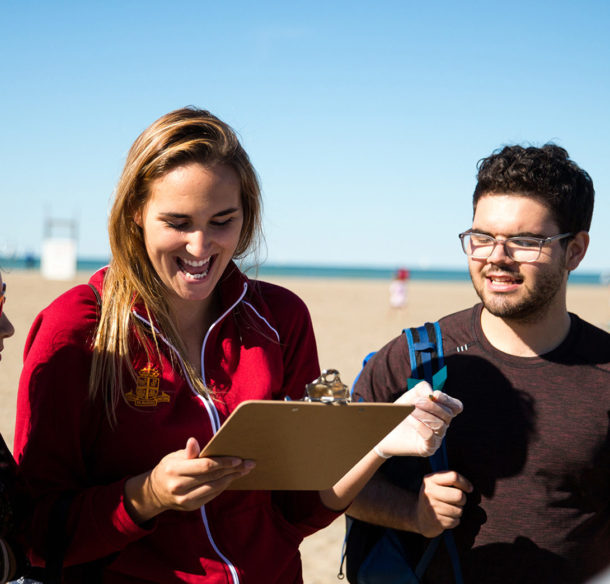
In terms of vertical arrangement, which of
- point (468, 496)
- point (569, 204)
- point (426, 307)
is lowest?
point (426, 307)

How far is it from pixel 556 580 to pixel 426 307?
25.9 meters

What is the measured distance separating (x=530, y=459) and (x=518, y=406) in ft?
0.58

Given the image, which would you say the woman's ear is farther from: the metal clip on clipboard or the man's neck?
the man's neck

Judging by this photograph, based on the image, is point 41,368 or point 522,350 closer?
point 41,368

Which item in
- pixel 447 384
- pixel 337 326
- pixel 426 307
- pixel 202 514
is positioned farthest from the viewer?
pixel 426 307

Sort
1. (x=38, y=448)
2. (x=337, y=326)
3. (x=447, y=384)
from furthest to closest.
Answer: (x=337, y=326), (x=447, y=384), (x=38, y=448)

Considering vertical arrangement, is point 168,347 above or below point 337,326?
above

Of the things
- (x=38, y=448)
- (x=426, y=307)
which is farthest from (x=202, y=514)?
(x=426, y=307)

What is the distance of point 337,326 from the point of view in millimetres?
18062

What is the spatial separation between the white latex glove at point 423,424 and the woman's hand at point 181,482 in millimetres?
577

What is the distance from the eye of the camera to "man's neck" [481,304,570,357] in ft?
8.02

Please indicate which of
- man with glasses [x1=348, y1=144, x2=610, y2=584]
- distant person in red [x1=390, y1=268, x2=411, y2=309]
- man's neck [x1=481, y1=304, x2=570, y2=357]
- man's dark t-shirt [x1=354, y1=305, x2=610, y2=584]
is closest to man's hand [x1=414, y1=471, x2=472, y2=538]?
man with glasses [x1=348, y1=144, x2=610, y2=584]

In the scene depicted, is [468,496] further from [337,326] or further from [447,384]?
[337,326]

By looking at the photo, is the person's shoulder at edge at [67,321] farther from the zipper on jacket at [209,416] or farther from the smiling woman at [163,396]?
the zipper on jacket at [209,416]
